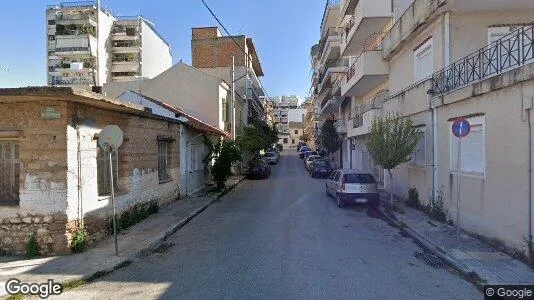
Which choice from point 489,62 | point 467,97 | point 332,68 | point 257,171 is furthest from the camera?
point 332,68

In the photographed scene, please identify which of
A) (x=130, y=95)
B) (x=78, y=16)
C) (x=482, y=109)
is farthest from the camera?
(x=78, y=16)

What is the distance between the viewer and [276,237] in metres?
9.47

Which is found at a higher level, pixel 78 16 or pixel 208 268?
pixel 78 16

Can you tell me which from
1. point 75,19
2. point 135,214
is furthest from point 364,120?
point 75,19

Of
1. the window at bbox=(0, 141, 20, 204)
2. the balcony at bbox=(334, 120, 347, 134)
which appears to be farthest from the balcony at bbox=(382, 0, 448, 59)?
the balcony at bbox=(334, 120, 347, 134)

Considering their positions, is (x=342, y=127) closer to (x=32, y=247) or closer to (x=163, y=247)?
(x=163, y=247)

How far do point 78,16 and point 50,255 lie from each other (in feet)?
218

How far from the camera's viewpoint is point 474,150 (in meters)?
9.88

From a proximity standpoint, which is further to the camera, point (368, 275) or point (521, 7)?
point (521, 7)

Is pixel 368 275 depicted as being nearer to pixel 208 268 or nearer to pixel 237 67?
pixel 208 268

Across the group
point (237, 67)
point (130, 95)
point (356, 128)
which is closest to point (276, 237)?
point (130, 95)

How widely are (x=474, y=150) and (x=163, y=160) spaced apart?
1087 centimetres

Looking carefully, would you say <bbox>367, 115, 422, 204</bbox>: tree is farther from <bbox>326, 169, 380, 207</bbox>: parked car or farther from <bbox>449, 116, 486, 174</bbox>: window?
<bbox>449, 116, 486, 174</bbox>: window

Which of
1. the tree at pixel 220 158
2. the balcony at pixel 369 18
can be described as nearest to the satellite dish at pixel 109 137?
the tree at pixel 220 158
